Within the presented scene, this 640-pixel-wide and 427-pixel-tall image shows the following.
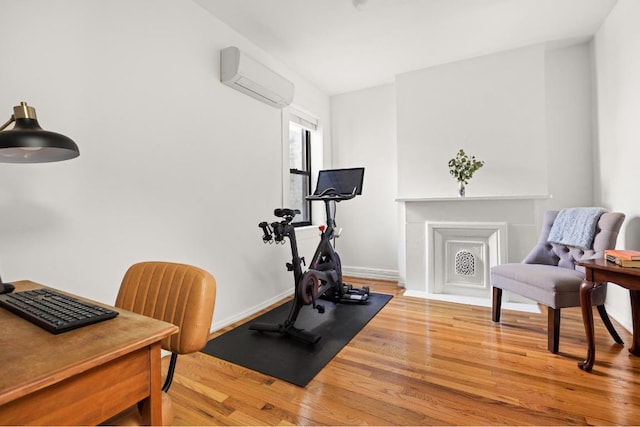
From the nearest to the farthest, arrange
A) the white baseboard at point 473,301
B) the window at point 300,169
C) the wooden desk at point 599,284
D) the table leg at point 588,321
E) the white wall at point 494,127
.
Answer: the wooden desk at point 599,284 < the table leg at point 588,321 < the white baseboard at point 473,301 < the white wall at point 494,127 < the window at point 300,169

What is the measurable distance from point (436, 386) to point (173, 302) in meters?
1.47

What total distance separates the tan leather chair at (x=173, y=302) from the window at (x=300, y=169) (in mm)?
2810

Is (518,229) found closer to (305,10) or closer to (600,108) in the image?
(600,108)

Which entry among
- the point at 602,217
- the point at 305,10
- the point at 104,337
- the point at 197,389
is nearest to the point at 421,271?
the point at 602,217

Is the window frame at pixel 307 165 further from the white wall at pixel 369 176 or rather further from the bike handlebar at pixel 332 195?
the bike handlebar at pixel 332 195

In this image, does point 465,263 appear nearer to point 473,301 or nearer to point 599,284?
point 473,301

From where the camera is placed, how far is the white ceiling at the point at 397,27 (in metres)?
2.53

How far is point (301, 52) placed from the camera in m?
3.27

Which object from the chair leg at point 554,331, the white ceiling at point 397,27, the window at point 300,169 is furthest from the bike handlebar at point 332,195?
the chair leg at point 554,331

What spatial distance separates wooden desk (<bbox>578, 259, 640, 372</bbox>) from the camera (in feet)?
5.49

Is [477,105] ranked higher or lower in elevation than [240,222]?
higher

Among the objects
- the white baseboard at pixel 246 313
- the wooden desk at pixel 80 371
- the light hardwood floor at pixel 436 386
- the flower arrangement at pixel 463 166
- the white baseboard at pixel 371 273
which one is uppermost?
the flower arrangement at pixel 463 166

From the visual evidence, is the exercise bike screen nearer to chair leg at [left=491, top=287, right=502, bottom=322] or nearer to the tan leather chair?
chair leg at [left=491, top=287, right=502, bottom=322]

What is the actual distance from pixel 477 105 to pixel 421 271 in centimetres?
197
